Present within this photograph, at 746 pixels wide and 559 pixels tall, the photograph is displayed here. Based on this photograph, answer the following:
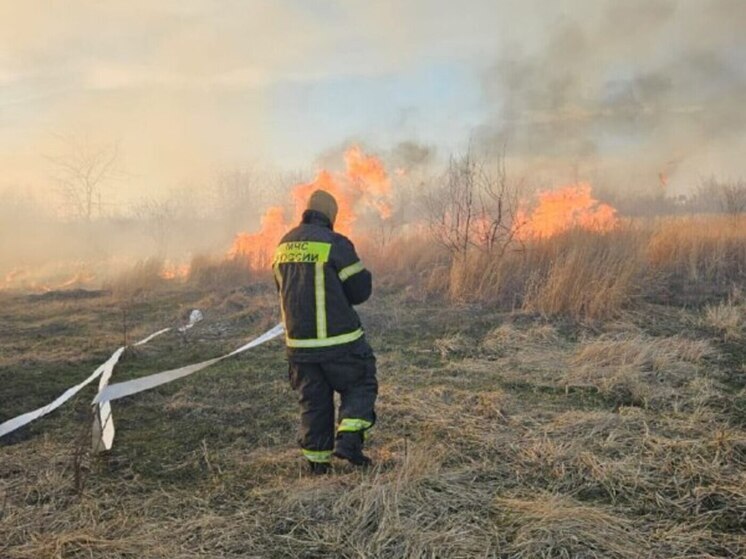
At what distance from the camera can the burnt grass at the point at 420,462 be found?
2.80m

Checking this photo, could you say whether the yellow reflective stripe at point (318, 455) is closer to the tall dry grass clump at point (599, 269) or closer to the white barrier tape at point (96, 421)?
the white barrier tape at point (96, 421)

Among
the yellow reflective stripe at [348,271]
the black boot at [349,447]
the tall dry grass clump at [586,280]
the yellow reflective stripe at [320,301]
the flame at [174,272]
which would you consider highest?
the yellow reflective stripe at [348,271]

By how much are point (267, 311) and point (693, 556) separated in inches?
301

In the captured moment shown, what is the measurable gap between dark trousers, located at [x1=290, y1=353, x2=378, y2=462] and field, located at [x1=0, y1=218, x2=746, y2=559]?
0.25 meters

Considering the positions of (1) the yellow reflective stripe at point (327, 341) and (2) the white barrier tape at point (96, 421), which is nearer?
(1) the yellow reflective stripe at point (327, 341)

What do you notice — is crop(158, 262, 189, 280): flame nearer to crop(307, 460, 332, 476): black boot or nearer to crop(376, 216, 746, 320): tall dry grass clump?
crop(376, 216, 746, 320): tall dry grass clump

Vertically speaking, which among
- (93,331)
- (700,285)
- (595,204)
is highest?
(595,204)

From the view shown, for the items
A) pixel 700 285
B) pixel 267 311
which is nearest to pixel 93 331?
pixel 267 311

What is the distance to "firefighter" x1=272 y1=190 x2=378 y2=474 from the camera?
3480 mm

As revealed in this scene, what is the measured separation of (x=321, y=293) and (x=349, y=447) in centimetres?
97

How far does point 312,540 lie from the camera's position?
282 centimetres

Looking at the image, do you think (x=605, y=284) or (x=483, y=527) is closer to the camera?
(x=483, y=527)

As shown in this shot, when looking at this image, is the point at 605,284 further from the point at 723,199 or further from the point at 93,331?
the point at 93,331

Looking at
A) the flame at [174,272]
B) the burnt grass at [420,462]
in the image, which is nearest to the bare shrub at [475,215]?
the burnt grass at [420,462]
